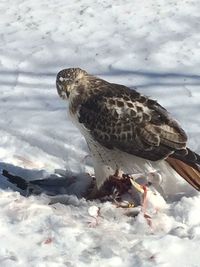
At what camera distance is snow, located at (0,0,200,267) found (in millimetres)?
4082

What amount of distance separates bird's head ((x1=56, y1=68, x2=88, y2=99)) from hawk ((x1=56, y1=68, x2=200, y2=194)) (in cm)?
5

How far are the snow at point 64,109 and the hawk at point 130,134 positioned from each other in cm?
23

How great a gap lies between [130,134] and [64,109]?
1.53 meters

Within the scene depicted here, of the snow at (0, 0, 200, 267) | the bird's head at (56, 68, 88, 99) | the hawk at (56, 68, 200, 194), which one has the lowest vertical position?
the snow at (0, 0, 200, 267)

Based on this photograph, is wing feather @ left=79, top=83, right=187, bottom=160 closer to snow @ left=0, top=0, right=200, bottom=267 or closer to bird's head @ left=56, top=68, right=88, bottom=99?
bird's head @ left=56, top=68, right=88, bottom=99

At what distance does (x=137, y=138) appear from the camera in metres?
4.46

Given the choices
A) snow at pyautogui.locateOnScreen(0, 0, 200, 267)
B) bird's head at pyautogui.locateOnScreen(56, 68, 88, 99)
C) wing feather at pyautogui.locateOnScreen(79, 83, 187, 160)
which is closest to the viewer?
snow at pyautogui.locateOnScreen(0, 0, 200, 267)

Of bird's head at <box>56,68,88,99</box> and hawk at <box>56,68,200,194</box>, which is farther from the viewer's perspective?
bird's head at <box>56,68,88,99</box>

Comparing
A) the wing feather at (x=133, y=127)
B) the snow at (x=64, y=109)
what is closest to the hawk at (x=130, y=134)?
the wing feather at (x=133, y=127)

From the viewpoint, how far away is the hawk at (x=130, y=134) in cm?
446

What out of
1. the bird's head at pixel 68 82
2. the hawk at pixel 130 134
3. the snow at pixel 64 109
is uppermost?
the bird's head at pixel 68 82

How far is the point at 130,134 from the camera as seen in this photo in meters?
4.46

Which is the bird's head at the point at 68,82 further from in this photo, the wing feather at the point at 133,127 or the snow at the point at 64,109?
the snow at the point at 64,109

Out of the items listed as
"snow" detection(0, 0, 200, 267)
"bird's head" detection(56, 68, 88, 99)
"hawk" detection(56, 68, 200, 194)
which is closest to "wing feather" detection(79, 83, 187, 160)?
"hawk" detection(56, 68, 200, 194)
